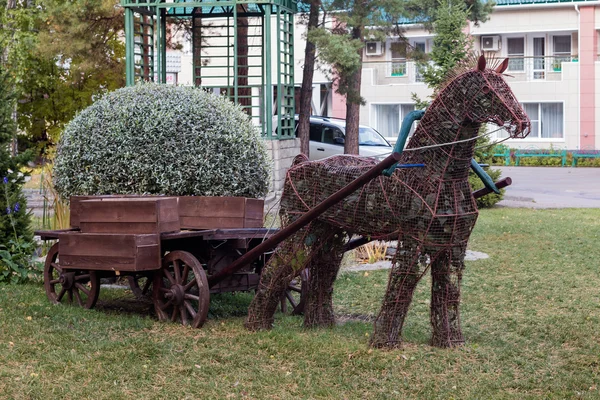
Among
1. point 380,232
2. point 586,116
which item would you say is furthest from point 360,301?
point 586,116

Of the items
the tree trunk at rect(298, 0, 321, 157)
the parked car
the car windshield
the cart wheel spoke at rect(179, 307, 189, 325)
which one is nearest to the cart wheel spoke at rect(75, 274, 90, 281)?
the cart wheel spoke at rect(179, 307, 189, 325)

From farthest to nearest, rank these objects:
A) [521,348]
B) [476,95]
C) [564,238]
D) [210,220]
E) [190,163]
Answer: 1. [564,238]
2. [190,163]
3. [210,220]
4. [521,348]
5. [476,95]

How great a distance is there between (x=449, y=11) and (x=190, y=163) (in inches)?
429

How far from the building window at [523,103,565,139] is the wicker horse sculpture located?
32724 mm

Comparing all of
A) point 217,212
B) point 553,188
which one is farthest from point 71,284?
point 553,188

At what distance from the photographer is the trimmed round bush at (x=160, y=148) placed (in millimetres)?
8359

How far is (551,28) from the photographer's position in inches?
1459

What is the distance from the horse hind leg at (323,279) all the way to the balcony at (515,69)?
2974 cm

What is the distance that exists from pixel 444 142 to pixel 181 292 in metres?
2.46

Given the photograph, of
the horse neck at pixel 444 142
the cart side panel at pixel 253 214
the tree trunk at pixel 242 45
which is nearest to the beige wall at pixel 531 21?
the tree trunk at pixel 242 45

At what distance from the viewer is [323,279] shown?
6988 millimetres

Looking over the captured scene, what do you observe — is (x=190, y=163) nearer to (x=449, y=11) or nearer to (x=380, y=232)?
(x=380, y=232)

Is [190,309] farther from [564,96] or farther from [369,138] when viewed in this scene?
[564,96]

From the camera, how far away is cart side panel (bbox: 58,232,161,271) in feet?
22.1
